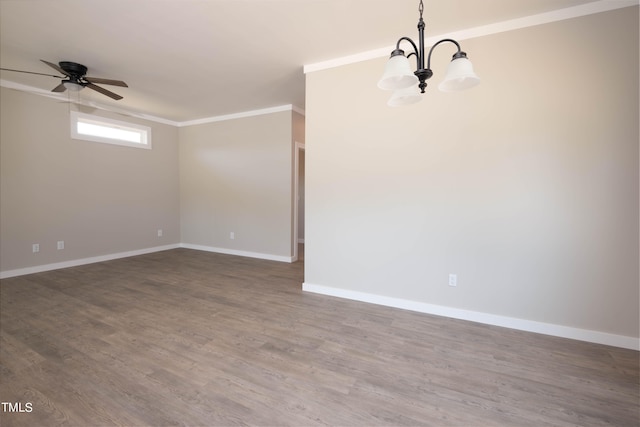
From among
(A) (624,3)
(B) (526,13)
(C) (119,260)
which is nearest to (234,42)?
(B) (526,13)

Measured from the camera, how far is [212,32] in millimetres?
2580

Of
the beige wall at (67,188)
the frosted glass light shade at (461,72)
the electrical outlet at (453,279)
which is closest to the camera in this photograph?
the frosted glass light shade at (461,72)

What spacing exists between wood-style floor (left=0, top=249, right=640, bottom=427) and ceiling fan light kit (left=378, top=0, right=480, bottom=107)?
6.04ft

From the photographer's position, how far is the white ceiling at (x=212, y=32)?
2.21m

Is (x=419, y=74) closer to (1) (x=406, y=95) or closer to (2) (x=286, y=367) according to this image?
(1) (x=406, y=95)

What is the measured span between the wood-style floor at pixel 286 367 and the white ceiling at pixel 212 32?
274 centimetres

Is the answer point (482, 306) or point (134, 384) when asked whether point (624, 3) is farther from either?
point (134, 384)

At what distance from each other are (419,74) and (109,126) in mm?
5625

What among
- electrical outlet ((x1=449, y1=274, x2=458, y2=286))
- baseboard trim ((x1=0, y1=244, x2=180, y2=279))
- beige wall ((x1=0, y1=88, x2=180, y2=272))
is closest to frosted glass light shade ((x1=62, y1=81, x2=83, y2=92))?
beige wall ((x1=0, y1=88, x2=180, y2=272))

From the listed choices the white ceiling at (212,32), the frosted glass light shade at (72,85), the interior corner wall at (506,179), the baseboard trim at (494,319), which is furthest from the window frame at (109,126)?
the baseboard trim at (494,319)

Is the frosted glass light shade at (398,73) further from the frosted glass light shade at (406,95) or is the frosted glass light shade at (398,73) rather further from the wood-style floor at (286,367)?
the wood-style floor at (286,367)

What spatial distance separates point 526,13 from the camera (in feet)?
7.55

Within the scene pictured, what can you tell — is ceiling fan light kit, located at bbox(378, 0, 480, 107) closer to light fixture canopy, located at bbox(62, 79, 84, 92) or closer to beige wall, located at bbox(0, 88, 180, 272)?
light fixture canopy, located at bbox(62, 79, 84, 92)

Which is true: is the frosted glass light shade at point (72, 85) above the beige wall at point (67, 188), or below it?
above
